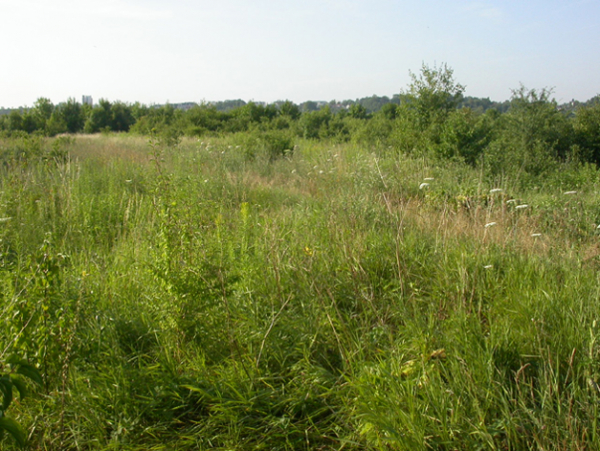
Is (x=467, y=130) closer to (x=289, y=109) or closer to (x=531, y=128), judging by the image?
(x=531, y=128)

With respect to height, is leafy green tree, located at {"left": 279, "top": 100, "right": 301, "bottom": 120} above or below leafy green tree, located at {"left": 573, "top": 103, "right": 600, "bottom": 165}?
above

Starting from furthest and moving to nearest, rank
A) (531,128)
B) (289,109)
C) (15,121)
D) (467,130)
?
1. (289,109)
2. (15,121)
3. (531,128)
4. (467,130)

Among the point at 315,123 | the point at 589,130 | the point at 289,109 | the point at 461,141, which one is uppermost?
the point at 289,109

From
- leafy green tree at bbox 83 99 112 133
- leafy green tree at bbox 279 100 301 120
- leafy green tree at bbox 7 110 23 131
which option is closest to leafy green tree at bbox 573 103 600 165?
leafy green tree at bbox 279 100 301 120

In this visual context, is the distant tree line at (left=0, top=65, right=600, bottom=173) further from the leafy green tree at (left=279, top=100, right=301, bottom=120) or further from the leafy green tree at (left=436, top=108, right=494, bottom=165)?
the leafy green tree at (left=279, top=100, right=301, bottom=120)

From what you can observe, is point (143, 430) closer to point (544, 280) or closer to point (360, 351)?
point (360, 351)

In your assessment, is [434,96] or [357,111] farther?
[357,111]

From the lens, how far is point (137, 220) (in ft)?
16.5

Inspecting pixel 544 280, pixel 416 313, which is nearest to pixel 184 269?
pixel 416 313

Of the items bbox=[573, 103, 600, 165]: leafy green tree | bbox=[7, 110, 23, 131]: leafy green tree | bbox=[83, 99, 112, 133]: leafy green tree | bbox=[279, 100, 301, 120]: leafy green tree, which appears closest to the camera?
bbox=[573, 103, 600, 165]: leafy green tree

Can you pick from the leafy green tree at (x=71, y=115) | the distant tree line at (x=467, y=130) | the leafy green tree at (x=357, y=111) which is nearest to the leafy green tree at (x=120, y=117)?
the leafy green tree at (x=71, y=115)

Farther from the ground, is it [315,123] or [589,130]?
[315,123]

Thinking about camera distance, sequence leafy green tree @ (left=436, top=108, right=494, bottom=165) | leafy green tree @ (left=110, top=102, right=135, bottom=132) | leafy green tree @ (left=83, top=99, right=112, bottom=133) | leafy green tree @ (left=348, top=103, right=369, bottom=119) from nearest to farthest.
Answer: leafy green tree @ (left=436, top=108, right=494, bottom=165), leafy green tree @ (left=348, top=103, right=369, bottom=119), leafy green tree @ (left=83, top=99, right=112, bottom=133), leafy green tree @ (left=110, top=102, right=135, bottom=132)

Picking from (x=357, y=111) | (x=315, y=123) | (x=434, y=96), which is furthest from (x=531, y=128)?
Result: (x=357, y=111)
